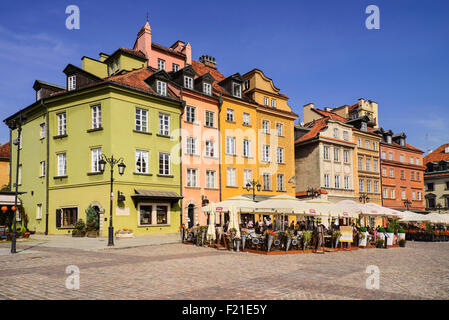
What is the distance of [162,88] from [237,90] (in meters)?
9.39

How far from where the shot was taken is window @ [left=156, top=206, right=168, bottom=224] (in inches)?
1169

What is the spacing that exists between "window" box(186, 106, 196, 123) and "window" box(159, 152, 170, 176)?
4.03m

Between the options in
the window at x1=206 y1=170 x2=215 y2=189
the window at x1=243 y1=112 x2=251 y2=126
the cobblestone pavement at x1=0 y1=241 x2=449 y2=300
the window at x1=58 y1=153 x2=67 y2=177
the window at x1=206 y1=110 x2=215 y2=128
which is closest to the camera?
the cobblestone pavement at x1=0 y1=241 x2=449 y2=300

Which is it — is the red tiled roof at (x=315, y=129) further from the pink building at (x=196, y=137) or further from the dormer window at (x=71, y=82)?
the dormer window at (x=71, y=82)

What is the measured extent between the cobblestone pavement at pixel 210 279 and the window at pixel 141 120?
16.0m

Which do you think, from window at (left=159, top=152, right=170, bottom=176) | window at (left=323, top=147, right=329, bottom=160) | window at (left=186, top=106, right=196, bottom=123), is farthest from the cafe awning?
window at (left=323, top=147, right=329, bottom=160)

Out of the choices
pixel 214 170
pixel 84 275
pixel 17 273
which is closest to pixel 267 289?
pixel 84 275

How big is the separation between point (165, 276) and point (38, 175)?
25.4 metres

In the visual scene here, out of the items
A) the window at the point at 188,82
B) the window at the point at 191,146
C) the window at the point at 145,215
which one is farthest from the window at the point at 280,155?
the window at the point at 145,215

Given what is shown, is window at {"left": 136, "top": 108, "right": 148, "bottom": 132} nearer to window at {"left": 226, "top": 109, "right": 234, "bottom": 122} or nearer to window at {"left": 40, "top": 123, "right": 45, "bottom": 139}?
window at {"left": 40, "top": 123, "right": 45, "bottom": 139}

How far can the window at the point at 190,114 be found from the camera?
33156 millimetres

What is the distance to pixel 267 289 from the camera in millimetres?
9000
